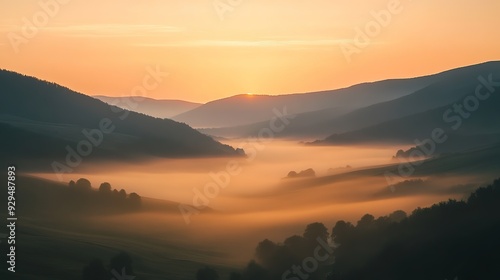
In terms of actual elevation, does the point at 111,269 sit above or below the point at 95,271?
above

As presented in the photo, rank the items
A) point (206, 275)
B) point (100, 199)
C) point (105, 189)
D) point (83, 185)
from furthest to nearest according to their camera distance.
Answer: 1. point (105, 189)
2. point (83, 185)
3. point (100, 199)
4. point (206, 275)

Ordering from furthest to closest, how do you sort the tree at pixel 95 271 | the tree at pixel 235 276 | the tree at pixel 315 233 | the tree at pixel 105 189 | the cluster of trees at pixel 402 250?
the tree at pixel 105 189, the tree at pixel 315 233, the tree at pixel 235 276, the tree at pixel 95 271, the cluster of trees at pixel 402 250

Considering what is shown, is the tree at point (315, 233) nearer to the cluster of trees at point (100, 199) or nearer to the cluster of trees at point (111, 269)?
the cluster of trees at point (111, 269)

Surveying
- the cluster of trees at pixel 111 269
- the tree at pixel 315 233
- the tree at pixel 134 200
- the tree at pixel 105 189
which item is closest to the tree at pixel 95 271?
the cluster of trees at pixel 111 269

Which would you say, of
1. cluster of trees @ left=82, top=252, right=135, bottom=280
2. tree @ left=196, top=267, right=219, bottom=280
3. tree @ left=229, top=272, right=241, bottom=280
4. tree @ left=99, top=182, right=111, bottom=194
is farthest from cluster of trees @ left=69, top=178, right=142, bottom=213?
tree @ left=229, top=272, right=241, bottom=280

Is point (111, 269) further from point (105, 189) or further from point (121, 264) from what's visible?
point (105, 189)

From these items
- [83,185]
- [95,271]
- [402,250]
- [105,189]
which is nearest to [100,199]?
[105,189]

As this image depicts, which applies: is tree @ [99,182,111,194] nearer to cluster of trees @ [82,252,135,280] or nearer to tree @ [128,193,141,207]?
tree @ [128,193,141,207]
